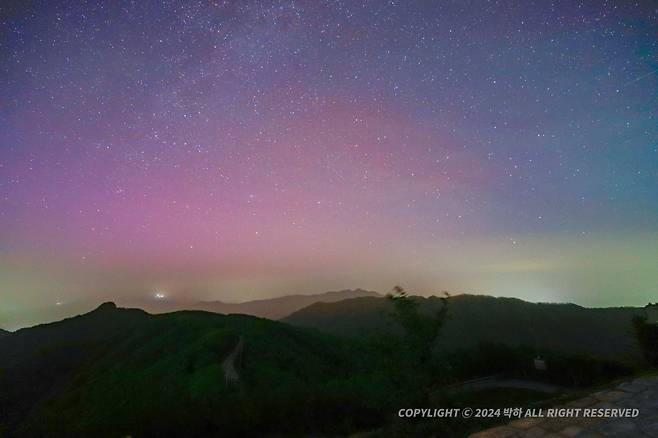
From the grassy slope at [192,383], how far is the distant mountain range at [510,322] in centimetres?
4846

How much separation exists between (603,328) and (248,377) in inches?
4830

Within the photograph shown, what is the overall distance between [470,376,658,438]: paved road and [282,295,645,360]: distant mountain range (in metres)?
77.7

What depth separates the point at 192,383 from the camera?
95.5 feet

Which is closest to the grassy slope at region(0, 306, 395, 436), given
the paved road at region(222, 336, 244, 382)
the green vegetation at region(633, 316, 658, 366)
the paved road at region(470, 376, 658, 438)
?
the paved road at region(222, 336, 244, 382)

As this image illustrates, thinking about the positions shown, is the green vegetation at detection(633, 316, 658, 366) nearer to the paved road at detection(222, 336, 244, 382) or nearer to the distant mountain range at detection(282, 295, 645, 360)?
the paved road at detection(222, 336, 244, 382)

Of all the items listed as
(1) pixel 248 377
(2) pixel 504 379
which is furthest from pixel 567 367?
(1) pixel 248 377

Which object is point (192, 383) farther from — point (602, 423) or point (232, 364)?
point (602, 423)

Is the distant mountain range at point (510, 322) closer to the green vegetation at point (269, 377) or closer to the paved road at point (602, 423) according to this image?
the green vegetation at point (269, 377)

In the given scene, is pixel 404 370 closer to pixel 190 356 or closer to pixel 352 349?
pixel 190 356

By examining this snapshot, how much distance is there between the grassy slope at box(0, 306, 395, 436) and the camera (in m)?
18.5

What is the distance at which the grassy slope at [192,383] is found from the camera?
60.6ft

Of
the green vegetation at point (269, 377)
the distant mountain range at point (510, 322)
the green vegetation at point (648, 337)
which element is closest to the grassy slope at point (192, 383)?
the green vegetation at point (269, 377)

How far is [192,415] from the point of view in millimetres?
18859

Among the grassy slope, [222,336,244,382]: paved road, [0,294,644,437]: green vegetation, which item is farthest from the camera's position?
[222,336,244,382]: paved road
